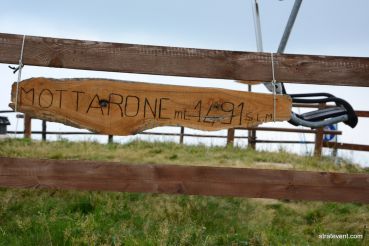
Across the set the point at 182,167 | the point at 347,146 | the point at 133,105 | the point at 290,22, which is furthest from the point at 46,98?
the point at 347,146

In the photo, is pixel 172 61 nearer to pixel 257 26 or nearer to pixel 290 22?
pixel 290 22

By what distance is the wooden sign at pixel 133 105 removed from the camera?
378 cm

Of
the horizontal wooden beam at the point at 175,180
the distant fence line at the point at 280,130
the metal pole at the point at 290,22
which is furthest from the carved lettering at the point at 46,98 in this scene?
the distant fence line at the point at 280,130

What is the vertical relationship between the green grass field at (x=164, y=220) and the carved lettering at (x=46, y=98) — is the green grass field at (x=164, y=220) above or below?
below

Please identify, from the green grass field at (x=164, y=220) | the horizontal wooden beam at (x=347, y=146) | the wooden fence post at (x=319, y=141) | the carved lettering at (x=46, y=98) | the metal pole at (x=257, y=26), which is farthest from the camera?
the wooden fence post at (x=319, y=141)

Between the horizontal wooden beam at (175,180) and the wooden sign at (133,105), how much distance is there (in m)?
0.32

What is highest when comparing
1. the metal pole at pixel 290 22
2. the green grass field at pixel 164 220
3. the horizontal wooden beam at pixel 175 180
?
the metal pole at pixel 290 22

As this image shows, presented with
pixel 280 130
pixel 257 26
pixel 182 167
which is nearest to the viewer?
pixel 182 167

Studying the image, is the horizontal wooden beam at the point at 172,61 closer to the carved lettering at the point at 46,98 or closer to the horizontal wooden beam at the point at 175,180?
the carved lettering at the point at 46,98

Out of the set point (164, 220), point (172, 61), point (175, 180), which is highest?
point (172, 61)

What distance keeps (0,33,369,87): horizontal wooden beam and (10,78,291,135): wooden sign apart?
0.42 ft

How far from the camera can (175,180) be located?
387 cm

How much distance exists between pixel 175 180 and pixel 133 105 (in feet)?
2.15

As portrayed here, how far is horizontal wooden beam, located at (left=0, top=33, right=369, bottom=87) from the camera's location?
3.79m
